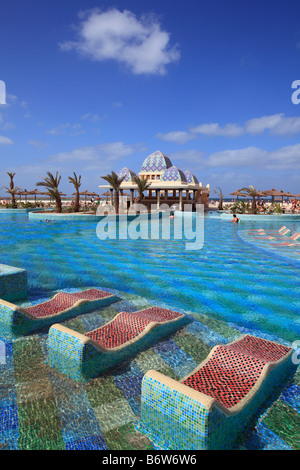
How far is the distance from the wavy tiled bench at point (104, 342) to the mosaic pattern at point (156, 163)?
97.7ft

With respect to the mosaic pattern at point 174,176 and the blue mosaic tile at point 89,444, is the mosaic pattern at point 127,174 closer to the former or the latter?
the mosaic pattern at point 174,176

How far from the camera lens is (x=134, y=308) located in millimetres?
4730

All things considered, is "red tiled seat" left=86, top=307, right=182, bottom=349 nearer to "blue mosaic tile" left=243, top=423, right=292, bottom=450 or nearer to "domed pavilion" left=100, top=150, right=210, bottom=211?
"blue mosaic tile" left=243, top=423, right=292, bottom=450

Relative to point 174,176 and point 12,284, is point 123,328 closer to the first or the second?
point 12,284

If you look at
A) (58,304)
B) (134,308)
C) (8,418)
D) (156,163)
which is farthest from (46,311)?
(156,163)

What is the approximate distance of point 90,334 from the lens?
3312 mm

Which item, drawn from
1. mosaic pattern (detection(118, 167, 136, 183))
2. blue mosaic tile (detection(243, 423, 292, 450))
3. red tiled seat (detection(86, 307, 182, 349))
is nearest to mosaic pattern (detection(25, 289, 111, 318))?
red tiled seat (detection(86, 307, 182, 349))

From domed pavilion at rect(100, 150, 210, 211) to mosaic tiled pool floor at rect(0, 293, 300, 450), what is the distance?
2556 cm

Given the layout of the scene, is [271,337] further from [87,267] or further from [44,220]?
[44,220]

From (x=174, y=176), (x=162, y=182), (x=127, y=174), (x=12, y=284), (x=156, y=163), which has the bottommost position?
(x=12, y=284)

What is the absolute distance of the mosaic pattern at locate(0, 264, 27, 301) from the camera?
4.66 m

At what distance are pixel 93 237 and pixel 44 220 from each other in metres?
8.17

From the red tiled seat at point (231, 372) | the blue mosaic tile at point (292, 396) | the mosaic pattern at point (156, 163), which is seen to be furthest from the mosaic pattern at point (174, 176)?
the blue mosaic tile at point (292, 396)

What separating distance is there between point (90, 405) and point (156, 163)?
105 ft
